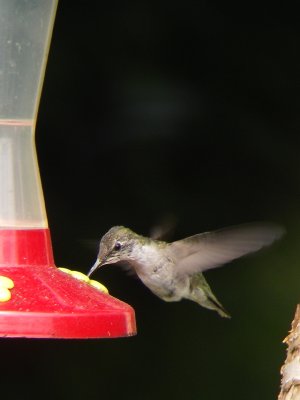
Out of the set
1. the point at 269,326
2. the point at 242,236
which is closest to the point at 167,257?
the point at 242,236

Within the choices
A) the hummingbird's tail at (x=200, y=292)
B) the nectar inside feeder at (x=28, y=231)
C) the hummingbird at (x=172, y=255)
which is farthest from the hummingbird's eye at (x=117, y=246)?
the nectar inside feeder at (x=28, y=231)

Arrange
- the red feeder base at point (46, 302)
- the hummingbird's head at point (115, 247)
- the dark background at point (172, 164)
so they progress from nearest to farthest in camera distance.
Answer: the red feeder base at point (46, 302) → the hummingbird's head at point (115, 247) → the dark background at point (172, 164)

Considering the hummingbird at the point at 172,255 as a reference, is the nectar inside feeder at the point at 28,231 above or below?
above

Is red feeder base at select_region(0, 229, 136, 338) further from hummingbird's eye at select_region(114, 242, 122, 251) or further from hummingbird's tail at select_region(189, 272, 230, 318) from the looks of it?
hummingbird's tail at select_region(189, 272, 230, 318)

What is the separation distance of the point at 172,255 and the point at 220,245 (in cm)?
24

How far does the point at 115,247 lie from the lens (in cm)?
388

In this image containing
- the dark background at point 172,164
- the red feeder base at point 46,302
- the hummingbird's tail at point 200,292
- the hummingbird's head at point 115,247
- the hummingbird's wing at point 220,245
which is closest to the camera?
the red feeder base at point 46,302

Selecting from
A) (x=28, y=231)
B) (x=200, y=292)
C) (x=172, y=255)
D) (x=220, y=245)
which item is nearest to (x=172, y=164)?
(x=200, y=292)

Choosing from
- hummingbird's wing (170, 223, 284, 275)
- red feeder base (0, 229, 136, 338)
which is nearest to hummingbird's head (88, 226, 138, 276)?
hummingbird's wing (170, 223, 284, 275)

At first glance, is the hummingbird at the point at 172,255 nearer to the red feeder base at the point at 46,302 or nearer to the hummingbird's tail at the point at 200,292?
the hummingbird's tail at the point at 200,292

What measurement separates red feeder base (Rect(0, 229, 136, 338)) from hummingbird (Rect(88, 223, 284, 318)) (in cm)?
120

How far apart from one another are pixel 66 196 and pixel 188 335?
100cm

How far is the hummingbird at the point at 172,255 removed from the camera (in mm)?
3857

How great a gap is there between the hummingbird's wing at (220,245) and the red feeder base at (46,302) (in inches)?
45.0
